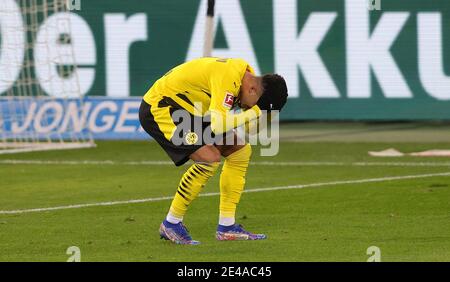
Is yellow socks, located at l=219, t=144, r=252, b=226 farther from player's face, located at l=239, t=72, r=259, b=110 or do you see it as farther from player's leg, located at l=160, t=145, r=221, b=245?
player's face, located at l=239, t=72, r=259, b=110

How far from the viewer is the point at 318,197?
14.2m

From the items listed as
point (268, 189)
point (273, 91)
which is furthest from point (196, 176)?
point (268, 189)

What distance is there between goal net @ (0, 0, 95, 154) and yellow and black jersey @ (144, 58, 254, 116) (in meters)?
9.55

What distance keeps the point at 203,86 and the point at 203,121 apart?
0.30 m

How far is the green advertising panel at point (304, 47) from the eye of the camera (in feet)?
71.8

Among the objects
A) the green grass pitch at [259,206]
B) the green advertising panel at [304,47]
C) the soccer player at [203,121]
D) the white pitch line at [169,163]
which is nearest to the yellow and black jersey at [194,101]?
the soccer player at [203,121]

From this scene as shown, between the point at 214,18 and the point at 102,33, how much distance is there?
205 cm

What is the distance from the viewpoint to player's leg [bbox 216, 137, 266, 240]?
36.3 ft

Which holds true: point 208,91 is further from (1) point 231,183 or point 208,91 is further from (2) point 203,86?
(1) point 231,183

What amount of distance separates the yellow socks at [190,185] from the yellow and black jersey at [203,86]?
0.48m

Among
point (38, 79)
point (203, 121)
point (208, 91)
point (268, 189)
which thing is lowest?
point (38, 79)

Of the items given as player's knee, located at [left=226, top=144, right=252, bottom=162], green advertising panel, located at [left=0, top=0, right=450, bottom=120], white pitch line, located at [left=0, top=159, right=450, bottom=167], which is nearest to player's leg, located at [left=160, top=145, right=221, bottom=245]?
player's knee, located at [left=226, top=144, right=252, bottom=162]

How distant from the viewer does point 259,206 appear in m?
13.6

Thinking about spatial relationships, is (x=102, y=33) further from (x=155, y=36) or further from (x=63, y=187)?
(x=63, y=187)
